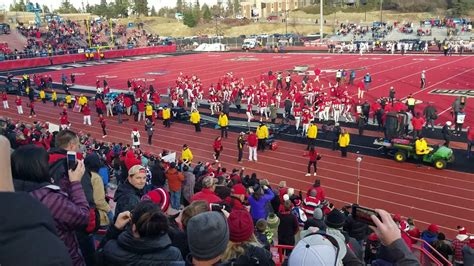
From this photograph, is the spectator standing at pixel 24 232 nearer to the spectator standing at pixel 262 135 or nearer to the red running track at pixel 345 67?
the spectator standing at pixel 262 135

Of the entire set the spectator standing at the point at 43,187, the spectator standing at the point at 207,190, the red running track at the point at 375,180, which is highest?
the spectator standing at the point at 43,187

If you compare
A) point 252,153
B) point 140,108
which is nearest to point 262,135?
point 252,153

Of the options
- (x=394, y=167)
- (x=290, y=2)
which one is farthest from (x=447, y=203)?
(x=290, y=2)

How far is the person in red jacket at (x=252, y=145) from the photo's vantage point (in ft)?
52.1

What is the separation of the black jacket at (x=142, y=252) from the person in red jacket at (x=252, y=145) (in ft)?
41.4

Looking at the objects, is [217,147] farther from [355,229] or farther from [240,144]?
[355,229]

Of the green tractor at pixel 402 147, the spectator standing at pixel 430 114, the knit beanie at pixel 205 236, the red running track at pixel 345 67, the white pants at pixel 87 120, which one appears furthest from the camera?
the red running track at pixel 345 67

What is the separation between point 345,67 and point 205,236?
4054 centimetres

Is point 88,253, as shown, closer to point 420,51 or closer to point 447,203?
point 447,203

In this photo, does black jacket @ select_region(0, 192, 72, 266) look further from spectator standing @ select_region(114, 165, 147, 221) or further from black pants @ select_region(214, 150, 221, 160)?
black pants @ select_region(214, 150, 221, 160)

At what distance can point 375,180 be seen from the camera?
14.0 m

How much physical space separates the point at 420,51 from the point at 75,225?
55538mm

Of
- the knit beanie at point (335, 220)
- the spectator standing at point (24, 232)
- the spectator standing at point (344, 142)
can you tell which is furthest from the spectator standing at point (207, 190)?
the spectator standing at point (344, 142)

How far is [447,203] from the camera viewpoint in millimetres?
12031
